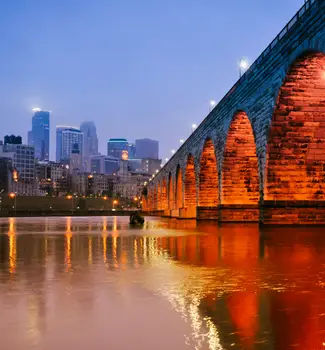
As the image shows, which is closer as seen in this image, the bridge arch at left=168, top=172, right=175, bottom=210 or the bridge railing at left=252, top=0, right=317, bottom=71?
the bridge railing at left=252, top=0, right=317, bottom=71

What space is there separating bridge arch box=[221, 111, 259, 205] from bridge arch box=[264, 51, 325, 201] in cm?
916

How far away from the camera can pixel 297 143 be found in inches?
1020

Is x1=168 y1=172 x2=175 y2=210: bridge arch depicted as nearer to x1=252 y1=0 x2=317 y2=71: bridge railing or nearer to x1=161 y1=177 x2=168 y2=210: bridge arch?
x1=161 y1=177 x2=168 y2=210: bridge arch

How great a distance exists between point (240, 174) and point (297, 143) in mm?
11091

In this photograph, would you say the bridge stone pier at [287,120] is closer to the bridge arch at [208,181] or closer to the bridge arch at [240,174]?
the bridge arch at [240,174]

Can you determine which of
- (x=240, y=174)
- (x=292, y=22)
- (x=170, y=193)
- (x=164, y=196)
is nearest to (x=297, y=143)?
(x=292, y=22)

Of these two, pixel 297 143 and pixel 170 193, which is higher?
pixel 297 143

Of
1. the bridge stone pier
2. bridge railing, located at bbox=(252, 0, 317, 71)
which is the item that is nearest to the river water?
the bridge stone pier

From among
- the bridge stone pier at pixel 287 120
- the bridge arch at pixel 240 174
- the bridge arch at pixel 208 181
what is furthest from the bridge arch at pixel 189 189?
the bridge stone pier at pixel 287 120

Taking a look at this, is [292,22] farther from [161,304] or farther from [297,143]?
[161,304]

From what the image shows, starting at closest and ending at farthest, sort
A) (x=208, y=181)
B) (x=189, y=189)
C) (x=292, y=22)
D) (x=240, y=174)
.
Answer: (x=292, y=22) → (x=240, y=174) → (x=208, y=181) → (x=189, y=189)

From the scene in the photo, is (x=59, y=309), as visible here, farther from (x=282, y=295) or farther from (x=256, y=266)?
(x=256, y=266)

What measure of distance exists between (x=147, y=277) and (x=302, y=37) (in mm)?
15880

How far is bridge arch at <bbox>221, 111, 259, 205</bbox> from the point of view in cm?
3593
